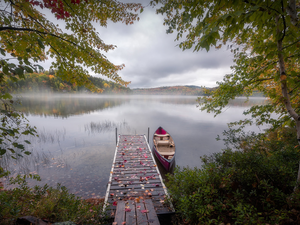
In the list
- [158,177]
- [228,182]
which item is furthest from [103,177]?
[228,182]

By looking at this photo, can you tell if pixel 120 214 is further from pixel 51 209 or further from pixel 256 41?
pixel 256 41

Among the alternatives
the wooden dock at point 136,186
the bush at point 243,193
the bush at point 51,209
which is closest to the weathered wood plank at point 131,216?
the wooden dock at point 136,186

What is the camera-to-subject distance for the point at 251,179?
3.40 meters

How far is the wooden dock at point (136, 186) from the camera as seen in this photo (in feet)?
13.1

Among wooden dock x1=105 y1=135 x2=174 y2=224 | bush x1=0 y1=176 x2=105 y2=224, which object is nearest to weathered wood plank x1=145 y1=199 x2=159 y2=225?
wooden dock x1=105 y1=135 x2=174 y2=224

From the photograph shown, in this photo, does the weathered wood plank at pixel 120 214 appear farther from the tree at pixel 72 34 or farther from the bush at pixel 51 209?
the tree at pixel 72 34

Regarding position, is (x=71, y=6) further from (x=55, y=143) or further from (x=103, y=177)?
(x=55, y=143)

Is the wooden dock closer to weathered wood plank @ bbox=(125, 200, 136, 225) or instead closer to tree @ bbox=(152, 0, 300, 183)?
weathered wood plank @ bbox=(125, 200, 136, 225)

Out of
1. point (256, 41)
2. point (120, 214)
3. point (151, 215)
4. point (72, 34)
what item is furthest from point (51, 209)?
point (256, 41)

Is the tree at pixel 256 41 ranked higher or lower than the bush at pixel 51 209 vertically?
higher

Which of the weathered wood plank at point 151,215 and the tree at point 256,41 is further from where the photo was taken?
the weathered wood plank at point 151,215

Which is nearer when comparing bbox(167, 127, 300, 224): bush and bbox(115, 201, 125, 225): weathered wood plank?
bbox(167, 127, 300, 224): bush

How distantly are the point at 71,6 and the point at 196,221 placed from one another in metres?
6.54

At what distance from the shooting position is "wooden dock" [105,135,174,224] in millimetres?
3982
